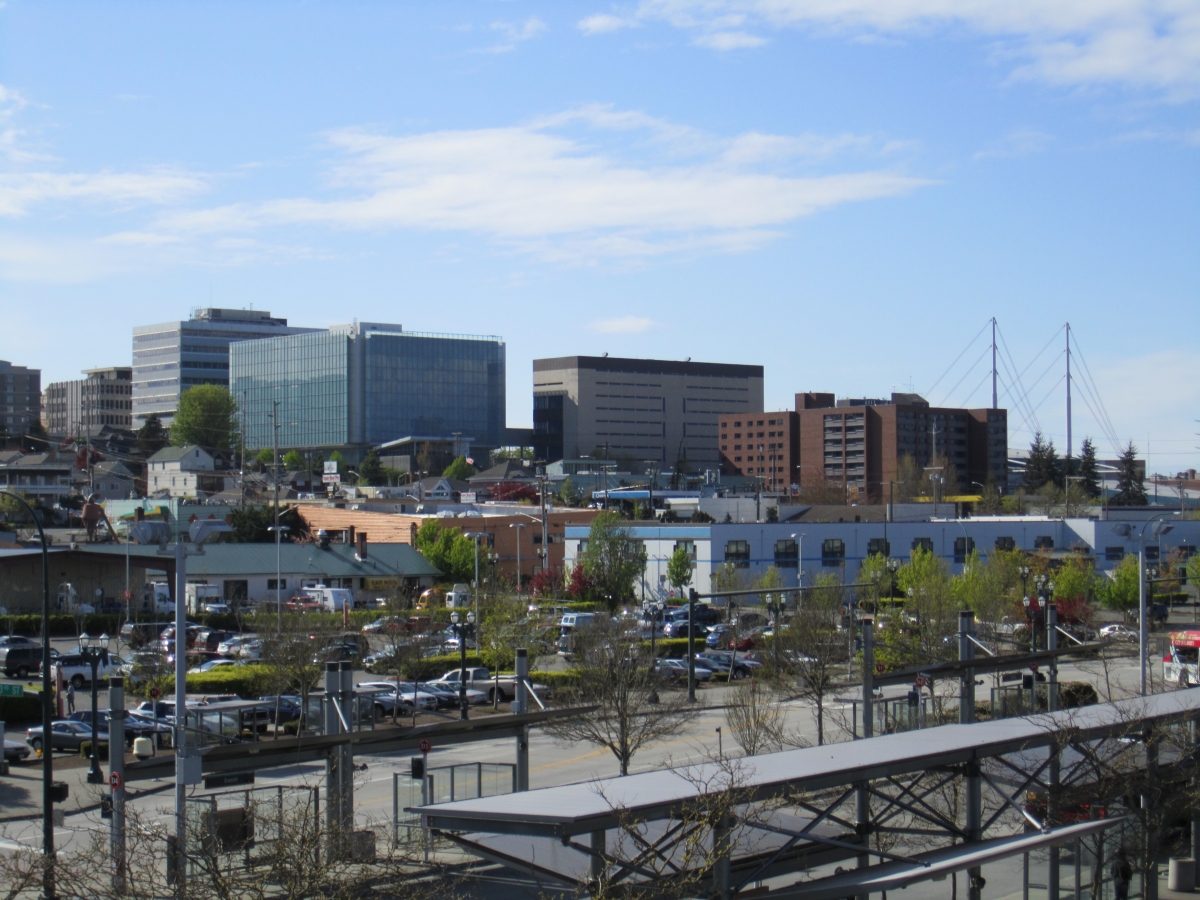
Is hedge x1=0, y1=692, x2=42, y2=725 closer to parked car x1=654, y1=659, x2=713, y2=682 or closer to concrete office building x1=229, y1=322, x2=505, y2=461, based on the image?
parked car x1=654, y1=659, x2=713, y2=682

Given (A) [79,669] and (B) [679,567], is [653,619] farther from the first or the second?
(B) [679,567]

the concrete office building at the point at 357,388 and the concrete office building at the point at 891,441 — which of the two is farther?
the concrete office building at the point at 357,388

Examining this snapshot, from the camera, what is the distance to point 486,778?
26125 millimetres

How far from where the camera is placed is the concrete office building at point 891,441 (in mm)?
178125

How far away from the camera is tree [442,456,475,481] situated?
578 ft

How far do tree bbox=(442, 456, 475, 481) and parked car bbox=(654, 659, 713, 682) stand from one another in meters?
124

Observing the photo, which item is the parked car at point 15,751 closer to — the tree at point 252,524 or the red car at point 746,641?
the red car at point 746,641

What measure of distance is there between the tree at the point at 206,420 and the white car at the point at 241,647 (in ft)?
Answer: 419

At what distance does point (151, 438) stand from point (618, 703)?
17242cm

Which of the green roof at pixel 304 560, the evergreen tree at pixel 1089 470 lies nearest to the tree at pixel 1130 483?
the evergreen tree at pixel 1089 470

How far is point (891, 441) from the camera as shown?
178 metres

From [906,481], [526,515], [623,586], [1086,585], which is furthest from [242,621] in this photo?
[906,481]

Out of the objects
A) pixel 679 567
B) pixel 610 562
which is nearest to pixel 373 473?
pixel 610 562

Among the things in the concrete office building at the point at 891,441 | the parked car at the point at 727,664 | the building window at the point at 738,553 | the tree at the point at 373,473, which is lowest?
the parked car at the point at 727,664
